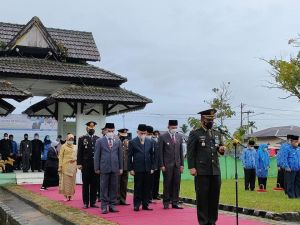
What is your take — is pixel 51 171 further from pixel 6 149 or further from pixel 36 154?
pixel 36 154

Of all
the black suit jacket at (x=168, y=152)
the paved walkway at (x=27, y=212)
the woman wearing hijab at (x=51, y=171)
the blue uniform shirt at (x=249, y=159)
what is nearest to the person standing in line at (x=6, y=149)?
the woman wearing hijab at (x=51, y=171)

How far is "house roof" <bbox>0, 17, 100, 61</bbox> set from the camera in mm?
22406

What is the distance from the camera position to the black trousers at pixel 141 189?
10.6 meters

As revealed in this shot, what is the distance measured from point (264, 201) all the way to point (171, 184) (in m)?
2.91

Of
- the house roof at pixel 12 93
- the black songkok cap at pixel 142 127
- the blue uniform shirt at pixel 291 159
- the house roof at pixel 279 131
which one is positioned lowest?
the blue uniform shirt at pixel 291 159

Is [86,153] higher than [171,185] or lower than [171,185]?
higher

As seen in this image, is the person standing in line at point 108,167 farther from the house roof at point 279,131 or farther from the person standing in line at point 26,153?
the house roof at point 279,131

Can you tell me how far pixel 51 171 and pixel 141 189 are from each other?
691 cm

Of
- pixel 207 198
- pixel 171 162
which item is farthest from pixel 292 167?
pixel 207 198

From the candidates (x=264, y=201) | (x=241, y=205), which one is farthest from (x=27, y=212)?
(x=264, y=201)

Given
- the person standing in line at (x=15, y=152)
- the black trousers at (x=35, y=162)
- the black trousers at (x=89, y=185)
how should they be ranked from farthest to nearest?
the person standing in line at (x=15, y=152) → the black trousers at (x=35, y=162) → the black trousers at (x=89, y=185)

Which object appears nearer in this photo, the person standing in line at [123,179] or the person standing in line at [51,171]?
the person standing in line at [123,179]

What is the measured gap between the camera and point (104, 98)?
1942cm

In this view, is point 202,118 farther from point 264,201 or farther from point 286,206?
point 264,201
